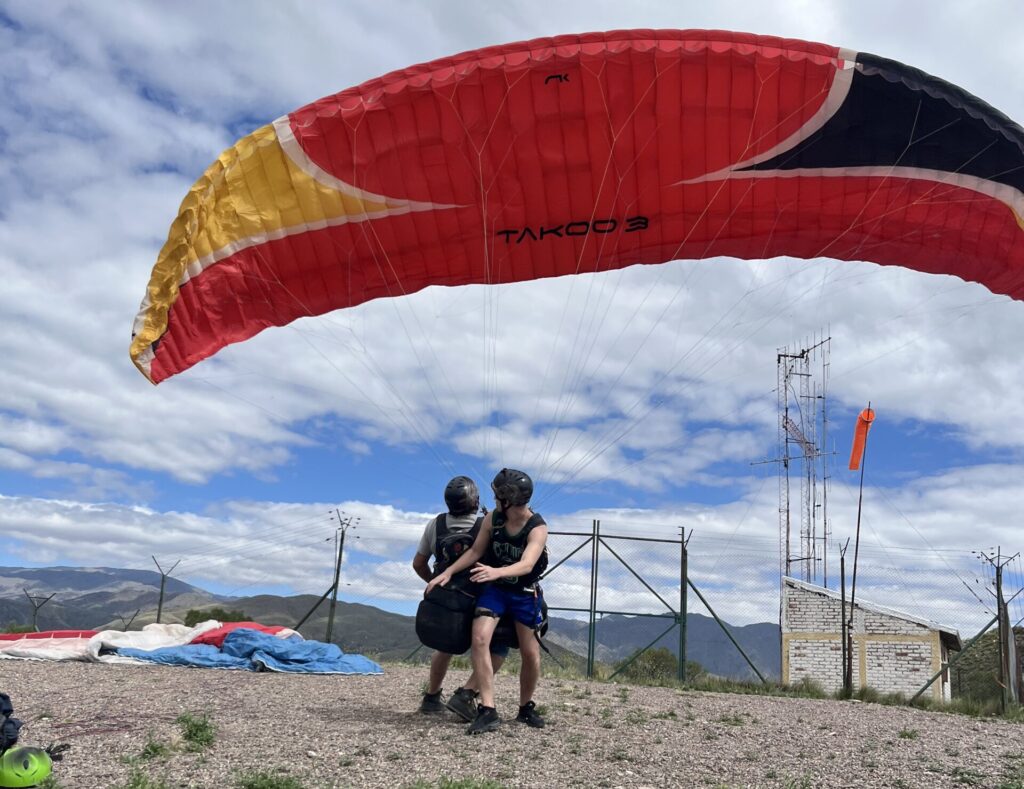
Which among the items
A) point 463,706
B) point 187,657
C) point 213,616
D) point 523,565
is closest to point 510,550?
point 523,565

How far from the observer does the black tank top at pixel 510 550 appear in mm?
5527

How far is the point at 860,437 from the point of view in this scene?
33.1ft

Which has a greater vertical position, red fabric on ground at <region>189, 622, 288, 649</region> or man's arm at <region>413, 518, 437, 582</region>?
man's arm at <region>413, 518, 437, 582</region>

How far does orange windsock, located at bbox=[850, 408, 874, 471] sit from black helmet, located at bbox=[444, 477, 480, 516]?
5516mm

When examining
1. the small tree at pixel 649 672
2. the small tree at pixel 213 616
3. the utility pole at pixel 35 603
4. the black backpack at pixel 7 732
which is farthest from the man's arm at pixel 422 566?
the small tree at pixel 213 616

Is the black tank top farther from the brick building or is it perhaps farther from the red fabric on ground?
the brick building

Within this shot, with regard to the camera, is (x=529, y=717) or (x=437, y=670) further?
(x=437, y=670)

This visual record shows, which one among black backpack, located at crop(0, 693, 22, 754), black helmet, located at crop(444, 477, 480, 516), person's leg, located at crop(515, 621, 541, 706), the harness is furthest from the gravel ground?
black helmet, located at crop(444, 477, 480, 516)

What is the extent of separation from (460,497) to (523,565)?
851 mm

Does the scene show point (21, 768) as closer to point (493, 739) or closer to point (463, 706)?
point (493, 739)

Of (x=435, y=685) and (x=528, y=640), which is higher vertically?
(x=528, y=640)

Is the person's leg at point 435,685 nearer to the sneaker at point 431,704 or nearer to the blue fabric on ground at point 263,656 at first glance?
the sneaker at point 431,704

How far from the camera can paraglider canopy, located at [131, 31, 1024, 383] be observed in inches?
291

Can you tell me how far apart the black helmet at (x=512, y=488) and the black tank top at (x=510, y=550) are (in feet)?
0.44
